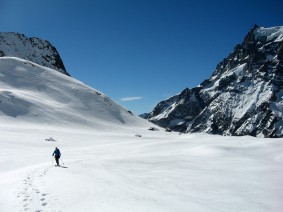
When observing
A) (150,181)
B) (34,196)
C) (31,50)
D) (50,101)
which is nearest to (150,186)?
(150,181)

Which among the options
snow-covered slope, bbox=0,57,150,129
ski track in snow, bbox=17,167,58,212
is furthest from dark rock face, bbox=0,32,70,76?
ski track in snow, bbox=17,167,58,212

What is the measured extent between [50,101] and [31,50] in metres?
81.8

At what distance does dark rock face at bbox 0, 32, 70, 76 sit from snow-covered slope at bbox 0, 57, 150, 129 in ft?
152

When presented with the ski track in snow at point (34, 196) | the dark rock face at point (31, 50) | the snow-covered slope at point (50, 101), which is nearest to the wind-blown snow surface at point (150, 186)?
the ski track in snow at point (34, 196)

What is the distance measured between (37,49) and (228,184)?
160 m

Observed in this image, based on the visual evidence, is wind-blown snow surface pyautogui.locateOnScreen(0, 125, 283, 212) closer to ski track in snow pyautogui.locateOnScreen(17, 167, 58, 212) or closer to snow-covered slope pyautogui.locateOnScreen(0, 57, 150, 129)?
ski track in snow pyautogui.locateOnScreen(17, 167, 58, 212)

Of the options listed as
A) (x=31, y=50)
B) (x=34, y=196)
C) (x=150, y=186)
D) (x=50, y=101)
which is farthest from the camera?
(x=31, y=50)

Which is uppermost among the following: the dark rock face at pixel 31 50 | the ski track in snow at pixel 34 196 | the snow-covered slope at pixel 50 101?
the dark rock face at pixel 31 50

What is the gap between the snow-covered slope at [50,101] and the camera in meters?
73.4

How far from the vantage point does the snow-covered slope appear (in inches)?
2889

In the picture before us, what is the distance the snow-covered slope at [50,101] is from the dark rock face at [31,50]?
4625 cm

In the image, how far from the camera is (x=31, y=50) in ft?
527

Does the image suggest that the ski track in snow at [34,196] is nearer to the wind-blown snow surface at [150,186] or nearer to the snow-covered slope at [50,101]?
the wind-blown snow surface at [150,186]

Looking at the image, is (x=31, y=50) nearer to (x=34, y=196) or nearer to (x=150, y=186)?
(x=150, y=186)
